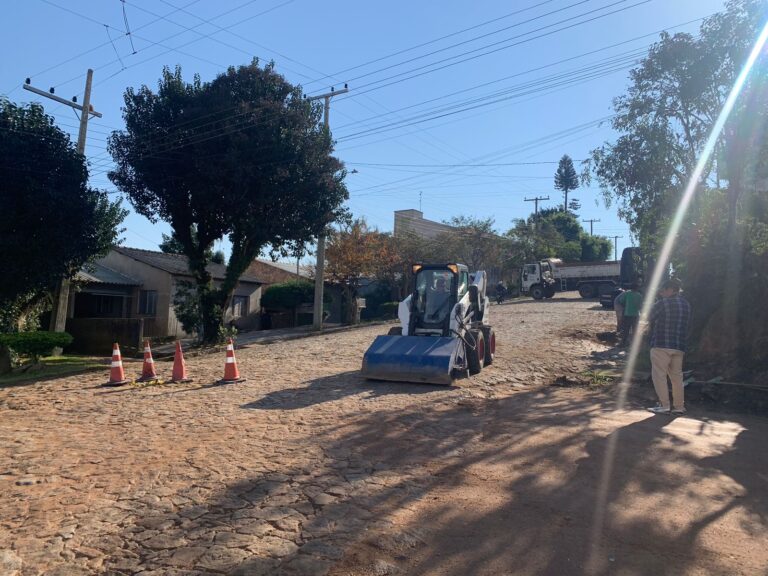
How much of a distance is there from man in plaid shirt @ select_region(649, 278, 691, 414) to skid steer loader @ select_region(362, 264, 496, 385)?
3.37 m

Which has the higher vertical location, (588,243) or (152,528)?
(588,243)

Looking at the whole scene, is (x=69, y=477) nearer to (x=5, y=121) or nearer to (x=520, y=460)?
(x=520, y=460)

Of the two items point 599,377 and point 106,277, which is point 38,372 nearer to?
point 599,377

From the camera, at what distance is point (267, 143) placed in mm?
17797

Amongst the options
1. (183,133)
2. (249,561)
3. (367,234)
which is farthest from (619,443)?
(367,234)

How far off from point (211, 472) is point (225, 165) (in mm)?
13166

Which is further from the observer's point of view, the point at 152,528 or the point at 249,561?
the point at 152,528

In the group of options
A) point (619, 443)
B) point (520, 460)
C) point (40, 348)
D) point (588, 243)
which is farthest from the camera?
point (588, 243)

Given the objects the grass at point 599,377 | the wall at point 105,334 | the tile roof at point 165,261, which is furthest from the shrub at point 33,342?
the grass at point 599,377

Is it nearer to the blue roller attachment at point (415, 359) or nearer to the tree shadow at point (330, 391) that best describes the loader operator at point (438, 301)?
the blue roller attachment at point (415, 359)

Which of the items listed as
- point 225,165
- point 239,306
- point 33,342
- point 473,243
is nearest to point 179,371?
point 33,342

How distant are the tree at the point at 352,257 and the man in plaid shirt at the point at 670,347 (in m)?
20.4

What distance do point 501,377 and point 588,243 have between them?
57175mm

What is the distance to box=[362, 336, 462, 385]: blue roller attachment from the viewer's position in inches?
400
